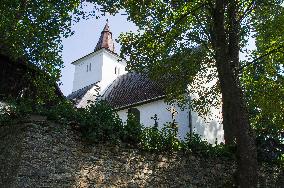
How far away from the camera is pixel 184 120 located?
23.0 metres

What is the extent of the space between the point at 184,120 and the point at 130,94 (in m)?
5.96

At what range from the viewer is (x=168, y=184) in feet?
31.3

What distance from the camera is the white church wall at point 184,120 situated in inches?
906

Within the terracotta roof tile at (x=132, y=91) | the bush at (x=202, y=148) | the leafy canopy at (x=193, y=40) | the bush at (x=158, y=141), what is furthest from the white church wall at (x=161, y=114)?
the bush at (x=158, y=141)

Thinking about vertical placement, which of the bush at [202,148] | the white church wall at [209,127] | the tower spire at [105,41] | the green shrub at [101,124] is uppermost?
the tower spire at [105,41]

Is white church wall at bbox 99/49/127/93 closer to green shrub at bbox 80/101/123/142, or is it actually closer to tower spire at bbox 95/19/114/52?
tower spire at bbox 95/19/114/52

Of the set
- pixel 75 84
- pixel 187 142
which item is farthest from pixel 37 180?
pixel 75 84

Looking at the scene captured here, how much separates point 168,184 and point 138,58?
541cm

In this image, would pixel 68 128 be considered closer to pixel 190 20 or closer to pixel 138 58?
pixel 138 58

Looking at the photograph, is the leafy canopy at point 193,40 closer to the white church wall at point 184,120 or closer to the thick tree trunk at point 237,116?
the thick tree trunk at point 237,116

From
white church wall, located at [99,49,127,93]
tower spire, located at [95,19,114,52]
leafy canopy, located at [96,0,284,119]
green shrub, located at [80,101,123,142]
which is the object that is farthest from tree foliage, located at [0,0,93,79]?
tower spire, located at [95,19,114,52]

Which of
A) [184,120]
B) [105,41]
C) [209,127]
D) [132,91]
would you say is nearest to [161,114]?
[184,120]

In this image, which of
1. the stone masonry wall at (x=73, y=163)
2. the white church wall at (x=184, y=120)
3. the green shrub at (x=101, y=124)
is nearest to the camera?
the stone masonry wall at (x=73, y=163)

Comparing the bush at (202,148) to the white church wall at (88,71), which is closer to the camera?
the bush at (202,148)
